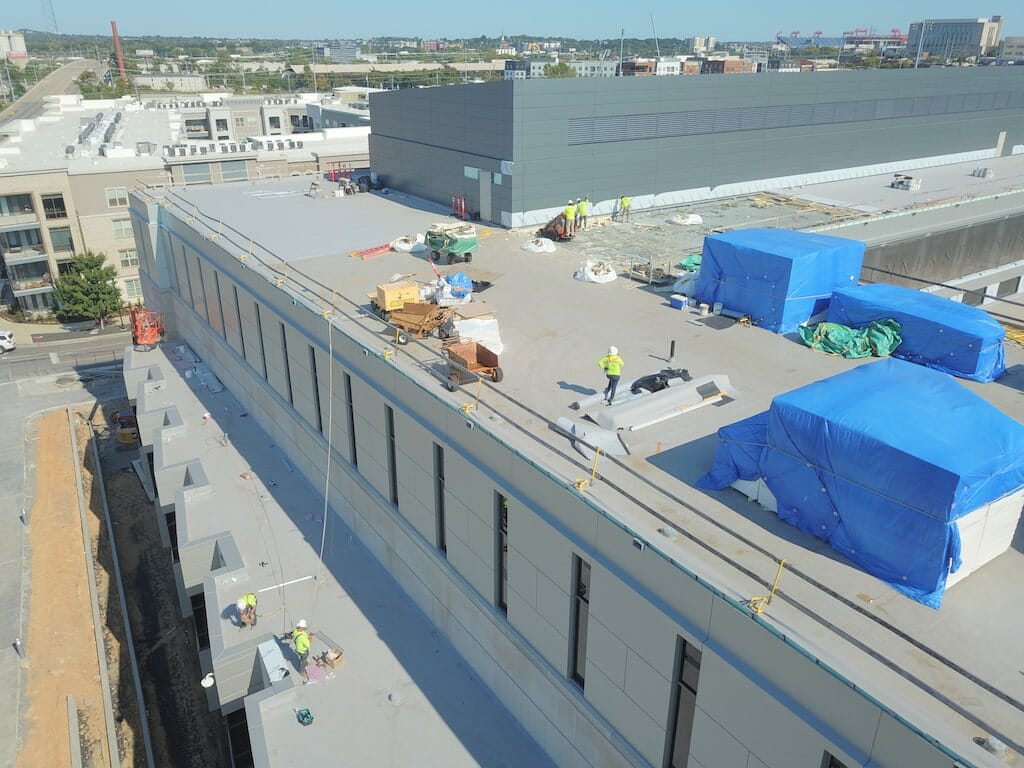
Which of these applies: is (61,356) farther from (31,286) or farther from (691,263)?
(691,263)

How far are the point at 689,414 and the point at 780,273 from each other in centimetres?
687

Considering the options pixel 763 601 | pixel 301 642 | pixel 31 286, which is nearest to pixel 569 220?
pixel 301 642

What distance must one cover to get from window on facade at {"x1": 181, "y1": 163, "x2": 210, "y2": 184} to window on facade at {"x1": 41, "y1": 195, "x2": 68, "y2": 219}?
9527mm

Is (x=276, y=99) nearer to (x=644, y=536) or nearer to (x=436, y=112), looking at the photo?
(x=436, y=112)

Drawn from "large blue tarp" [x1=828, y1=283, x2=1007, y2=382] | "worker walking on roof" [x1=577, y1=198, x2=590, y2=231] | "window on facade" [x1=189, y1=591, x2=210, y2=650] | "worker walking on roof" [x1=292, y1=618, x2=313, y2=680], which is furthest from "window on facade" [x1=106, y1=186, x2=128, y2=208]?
"large blue tarp" [x1=828, y1=283, x2=1007, y2=382]

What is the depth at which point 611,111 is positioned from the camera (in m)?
33.8

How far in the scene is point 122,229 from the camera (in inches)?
2408

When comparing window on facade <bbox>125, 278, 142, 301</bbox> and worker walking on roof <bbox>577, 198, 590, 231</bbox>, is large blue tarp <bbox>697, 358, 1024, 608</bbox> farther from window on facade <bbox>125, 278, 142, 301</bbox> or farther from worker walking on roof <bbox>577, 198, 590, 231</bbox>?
window on facade <bbox>125, 278, 142, 301</bbox>

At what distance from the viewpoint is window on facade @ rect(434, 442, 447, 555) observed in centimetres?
1734

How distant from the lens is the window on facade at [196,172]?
204ft

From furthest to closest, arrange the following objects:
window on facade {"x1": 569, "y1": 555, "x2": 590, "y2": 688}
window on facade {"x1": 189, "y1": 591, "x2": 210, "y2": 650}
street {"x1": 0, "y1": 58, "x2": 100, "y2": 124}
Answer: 1. street {"x1": 0, "y1": 58, "x2": 100, "y2": 124}
2. window on facade {"x1": 189, "y1": 591, "x2": 210, "y2": 650}
3. window on facade {"x1": 569, "y1": 555, "x2": 590, "y2": 688}

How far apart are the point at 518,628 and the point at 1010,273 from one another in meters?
32.3

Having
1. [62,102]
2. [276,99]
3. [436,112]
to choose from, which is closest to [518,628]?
[436,112]

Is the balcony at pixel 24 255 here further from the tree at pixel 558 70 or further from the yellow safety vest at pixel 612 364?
the tree at pixel 558 70
